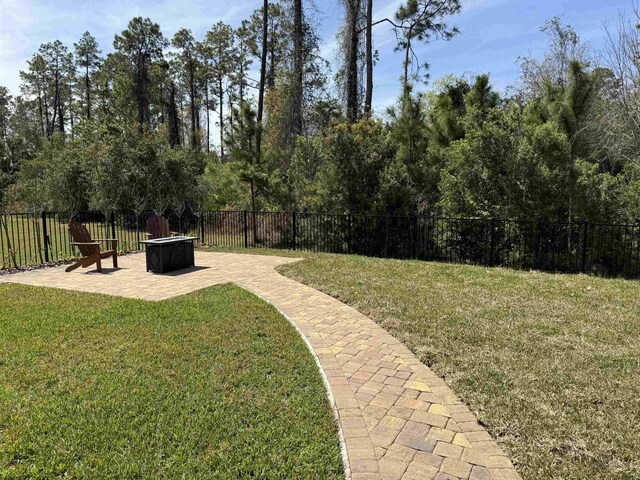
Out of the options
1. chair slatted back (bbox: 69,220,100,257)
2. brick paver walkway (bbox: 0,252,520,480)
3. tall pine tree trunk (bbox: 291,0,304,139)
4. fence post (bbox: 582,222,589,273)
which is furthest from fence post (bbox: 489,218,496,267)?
tall pine tree trunk (bbox: 291,0,304,139)

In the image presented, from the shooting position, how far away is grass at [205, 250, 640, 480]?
7.87 feet

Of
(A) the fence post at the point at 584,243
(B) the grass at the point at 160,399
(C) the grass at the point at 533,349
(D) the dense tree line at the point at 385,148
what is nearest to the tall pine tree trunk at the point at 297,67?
(D) the dense tree line at the point at 385,148

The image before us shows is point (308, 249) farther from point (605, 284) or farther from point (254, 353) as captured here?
point (254, 353)

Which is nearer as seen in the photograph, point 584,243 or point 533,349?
point 533,349

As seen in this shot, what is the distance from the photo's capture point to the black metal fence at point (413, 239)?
28.2 ft

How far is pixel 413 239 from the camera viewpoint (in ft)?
35.1

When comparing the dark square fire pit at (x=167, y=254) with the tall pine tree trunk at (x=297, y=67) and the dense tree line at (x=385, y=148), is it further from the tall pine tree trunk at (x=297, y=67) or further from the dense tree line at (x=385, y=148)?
the tall pine tree trunk at (x=297, y=67)

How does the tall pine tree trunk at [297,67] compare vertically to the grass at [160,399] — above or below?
above

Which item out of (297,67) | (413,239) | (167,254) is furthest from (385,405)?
(297,67)

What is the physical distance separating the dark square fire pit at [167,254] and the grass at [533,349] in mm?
2251

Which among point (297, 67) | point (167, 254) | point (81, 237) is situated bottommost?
point (167, 254)

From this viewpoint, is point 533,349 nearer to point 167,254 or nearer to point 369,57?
point 167,254

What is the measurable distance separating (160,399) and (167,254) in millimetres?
5188

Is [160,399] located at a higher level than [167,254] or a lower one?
lower
